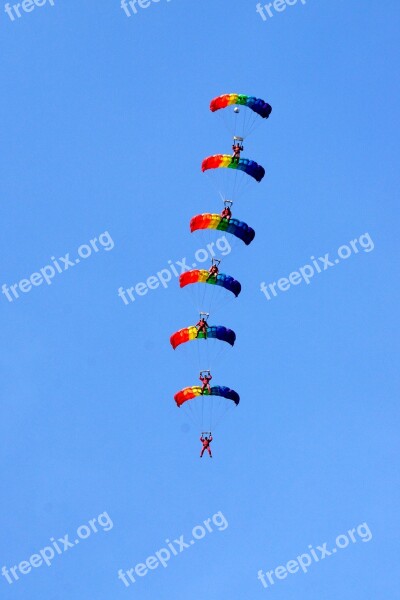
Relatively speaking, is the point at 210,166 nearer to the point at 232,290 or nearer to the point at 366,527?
the point at 232,290

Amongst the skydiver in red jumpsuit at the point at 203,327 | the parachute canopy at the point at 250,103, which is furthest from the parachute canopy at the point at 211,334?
the parachute canopy at the point at 250,103

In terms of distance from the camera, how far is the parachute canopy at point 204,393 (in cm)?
7106

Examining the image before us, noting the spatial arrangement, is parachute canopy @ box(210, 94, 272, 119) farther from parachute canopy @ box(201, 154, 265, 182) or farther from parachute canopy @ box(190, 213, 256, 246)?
parachute canopy @ box(190, 213, 256, 246)

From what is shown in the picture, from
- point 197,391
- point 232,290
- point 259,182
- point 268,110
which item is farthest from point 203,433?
point 268,110

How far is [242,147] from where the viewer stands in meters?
72.8

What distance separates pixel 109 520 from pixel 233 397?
13004 millimetres

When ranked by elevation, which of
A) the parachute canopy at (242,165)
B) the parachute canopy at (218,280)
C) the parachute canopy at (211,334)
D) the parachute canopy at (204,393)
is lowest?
the parachute canopy at (204,393)

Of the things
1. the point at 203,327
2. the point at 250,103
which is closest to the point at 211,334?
the point at 203,327

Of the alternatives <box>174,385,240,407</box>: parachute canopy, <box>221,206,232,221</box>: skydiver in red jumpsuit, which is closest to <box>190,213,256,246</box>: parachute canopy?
<box>221,206,232,221</box>: skydiver in red jumpsuit

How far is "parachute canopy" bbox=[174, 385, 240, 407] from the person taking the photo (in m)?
71.1

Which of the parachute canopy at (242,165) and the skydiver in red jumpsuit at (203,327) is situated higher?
the parachute canopy at (242,165)

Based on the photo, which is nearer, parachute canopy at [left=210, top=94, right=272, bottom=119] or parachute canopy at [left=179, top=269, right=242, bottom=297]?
parachute canopy at [left=179, top=269, right=242, bottom=297]

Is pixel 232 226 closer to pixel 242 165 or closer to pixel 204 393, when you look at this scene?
pixel 242 165

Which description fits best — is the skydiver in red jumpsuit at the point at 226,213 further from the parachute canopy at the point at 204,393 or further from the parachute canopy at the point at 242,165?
the parachute canopy at the point at 204,393
